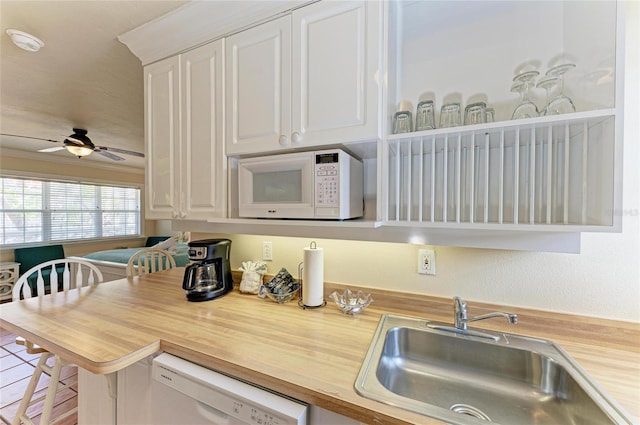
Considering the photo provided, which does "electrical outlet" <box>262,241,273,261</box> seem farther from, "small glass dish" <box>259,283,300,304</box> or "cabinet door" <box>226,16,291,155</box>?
"cabinet door" <box>226,16,291,155</box>

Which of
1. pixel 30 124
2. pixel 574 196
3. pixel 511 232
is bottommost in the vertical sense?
pixel 511 232

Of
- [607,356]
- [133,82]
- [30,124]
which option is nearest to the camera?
[607,356]

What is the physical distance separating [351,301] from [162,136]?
1.40 m

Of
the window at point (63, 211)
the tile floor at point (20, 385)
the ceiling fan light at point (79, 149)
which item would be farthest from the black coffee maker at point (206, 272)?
the window at point (63, 211)

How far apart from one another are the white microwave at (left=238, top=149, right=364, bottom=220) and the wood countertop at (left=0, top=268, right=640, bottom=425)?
0.46 m

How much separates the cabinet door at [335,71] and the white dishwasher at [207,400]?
0.92 m

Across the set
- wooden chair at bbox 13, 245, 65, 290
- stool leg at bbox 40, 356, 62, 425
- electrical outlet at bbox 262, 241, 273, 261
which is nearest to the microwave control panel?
electrical outlet at bbox 262, 241, 273, 261

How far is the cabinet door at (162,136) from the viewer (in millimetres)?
1511

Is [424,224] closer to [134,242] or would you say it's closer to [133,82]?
[133,82]

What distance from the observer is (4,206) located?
165 inches

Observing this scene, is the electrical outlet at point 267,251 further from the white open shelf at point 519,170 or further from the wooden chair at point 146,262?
the wooden chair at point 146,262

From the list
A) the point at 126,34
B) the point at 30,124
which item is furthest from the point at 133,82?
the point at 30,124

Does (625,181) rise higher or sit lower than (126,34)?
lower

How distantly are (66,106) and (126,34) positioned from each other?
1.67m
